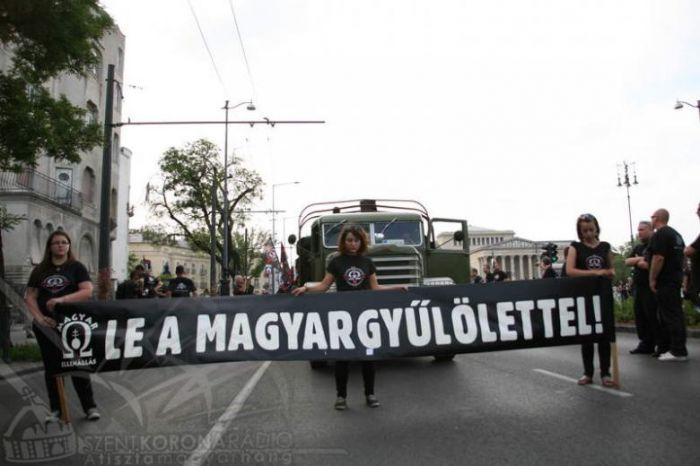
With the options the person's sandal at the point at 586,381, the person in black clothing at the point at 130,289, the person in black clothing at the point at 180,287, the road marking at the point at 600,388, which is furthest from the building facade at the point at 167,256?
the person's sandal at the point at 586,381

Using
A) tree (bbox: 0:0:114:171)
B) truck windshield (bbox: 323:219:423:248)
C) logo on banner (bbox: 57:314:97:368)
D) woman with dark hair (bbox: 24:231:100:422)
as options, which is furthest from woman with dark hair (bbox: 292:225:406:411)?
tree (bbox: 0:0:114:171)

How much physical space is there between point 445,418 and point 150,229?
179ft

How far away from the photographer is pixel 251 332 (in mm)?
5977

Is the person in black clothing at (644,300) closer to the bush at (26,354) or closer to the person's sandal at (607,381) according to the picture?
the person's sandal at (607,381)

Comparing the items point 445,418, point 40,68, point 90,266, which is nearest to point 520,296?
point 445,418

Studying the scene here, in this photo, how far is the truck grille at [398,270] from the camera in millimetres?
10547

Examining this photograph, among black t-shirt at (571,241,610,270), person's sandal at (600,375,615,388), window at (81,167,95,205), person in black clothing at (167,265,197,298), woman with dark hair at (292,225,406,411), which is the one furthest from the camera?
window at (81,167,95,205)

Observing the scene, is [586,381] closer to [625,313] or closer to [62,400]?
[62,400]

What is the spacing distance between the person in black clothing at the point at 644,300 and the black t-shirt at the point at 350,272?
485 cm

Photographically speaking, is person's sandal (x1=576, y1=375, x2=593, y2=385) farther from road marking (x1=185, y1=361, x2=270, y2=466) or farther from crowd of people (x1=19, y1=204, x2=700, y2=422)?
road marking (x1=185, y1=361, x2=270, y2=466)

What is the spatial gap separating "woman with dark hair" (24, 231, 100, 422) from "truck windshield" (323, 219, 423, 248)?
6021mm

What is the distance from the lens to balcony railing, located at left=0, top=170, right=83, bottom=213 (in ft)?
88.1

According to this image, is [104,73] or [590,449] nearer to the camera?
[590,449]

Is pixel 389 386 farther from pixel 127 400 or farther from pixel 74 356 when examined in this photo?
pixel 74 356
